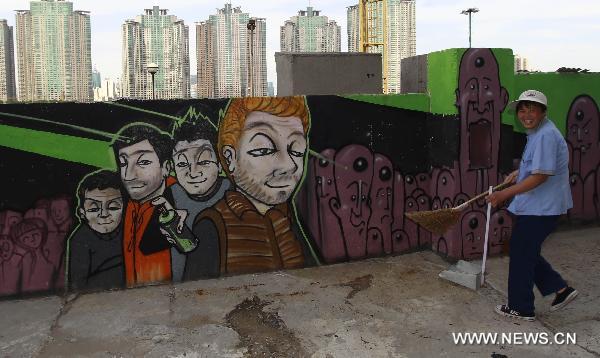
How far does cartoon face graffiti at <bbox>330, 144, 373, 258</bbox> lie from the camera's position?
5.09 metres

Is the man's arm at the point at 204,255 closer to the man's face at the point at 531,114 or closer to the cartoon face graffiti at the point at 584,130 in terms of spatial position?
the man's face at the point at 531,114

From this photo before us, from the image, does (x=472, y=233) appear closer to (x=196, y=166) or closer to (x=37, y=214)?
(x=196, y=166)

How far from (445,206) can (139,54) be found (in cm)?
7646

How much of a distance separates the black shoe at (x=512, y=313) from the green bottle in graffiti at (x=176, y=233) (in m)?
2.61

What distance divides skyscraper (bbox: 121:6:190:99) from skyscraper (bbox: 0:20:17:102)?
14.3 meters

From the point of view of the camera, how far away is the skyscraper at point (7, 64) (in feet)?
222

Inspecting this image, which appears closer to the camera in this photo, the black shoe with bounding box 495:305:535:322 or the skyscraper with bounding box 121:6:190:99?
the black shoe with bounding box 495:305:535:322

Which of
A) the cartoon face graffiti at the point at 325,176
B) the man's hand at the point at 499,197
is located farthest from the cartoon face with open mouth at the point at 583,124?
the man's hand at the point at 499,197

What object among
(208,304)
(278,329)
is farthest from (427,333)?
(208,304)

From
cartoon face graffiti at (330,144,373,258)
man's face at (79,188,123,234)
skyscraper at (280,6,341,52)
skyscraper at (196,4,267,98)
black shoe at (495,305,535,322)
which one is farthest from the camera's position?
skyscraper at (280,6,341,52)

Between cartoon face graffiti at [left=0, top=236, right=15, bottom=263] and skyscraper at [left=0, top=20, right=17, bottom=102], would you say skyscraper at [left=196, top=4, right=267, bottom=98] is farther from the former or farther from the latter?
cartoon face graffiti at [left=0, top=236, right=15, bottom=263]

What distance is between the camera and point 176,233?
4.71 metres

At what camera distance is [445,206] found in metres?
5.18

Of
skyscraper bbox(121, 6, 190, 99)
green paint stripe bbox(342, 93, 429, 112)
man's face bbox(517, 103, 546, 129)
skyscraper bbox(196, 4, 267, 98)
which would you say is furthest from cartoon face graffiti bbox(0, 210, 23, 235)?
skyscraper bbox(121, 6, 190, 99)
